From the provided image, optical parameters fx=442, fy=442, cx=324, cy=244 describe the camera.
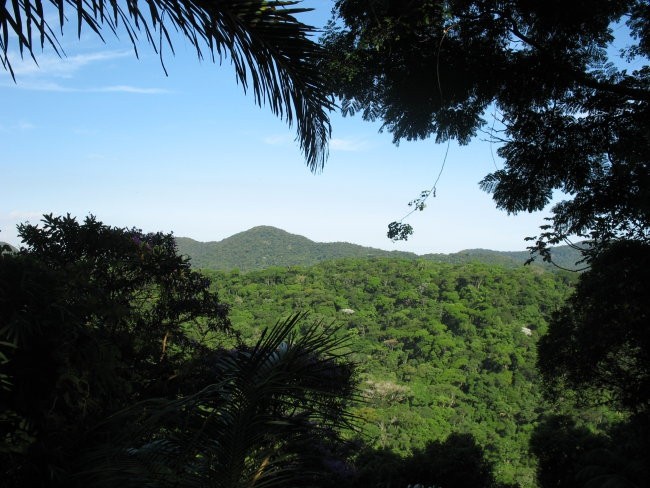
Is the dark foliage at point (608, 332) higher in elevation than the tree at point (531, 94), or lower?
lower

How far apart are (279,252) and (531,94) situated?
10070 cm

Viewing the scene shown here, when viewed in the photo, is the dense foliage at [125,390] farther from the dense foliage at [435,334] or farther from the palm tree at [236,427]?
the dense foliage at [435,334]

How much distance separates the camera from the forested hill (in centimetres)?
9300

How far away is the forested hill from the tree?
83.8 metres

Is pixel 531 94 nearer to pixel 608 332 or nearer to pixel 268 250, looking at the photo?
pixel 608 332

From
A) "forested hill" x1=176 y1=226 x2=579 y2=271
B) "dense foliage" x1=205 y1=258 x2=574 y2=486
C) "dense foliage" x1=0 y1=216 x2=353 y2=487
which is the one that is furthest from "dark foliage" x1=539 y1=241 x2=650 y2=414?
"forested hill" x1=176 y1=226 x2=579 y2=271

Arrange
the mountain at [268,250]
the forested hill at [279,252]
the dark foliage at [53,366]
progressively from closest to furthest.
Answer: the dark foliage at [53,366], the forested hill at [279,252], the mountain at [268,250]

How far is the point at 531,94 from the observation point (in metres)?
4.50

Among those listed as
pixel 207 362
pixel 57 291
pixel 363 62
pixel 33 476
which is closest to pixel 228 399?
pixel 33 476

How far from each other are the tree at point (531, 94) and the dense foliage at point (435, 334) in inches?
448

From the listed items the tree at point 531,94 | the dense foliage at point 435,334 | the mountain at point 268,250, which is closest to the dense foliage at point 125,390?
the tree at point 531,94

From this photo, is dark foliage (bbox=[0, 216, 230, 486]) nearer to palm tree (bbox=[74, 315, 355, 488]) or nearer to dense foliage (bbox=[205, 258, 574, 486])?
palm tree (bbox=[74, 315, 355, 488])

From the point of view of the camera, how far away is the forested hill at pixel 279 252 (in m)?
93.0

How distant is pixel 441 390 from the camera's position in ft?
111
